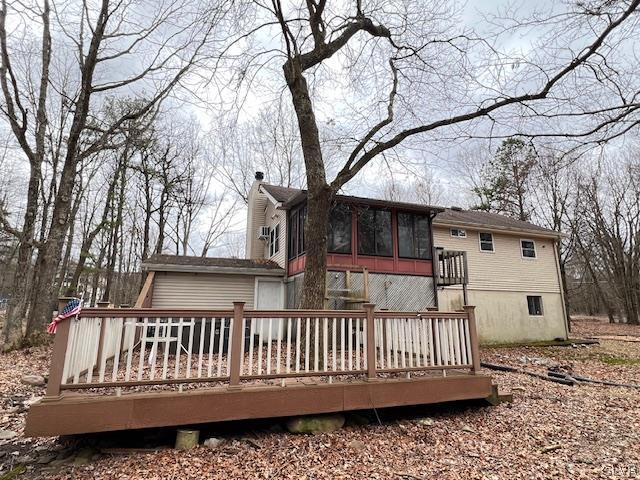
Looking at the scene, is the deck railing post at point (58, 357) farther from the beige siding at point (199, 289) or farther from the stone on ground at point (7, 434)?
the beige siding at point (199, 289)

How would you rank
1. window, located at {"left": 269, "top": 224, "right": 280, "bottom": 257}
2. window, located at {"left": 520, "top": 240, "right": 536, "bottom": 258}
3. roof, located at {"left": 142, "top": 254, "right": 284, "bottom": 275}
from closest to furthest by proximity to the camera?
1. roof, located at {"left": 142, "top": 254, "right": 284, "bottom": 275}
2. window, located at {"left": 269, "top": 224, "right": 280, "bottom": 257}
3. window, located at {"left": 520, "top": 240, "right": 536, "bottom": 258}

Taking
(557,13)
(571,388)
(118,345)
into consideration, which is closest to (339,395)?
(118,345)

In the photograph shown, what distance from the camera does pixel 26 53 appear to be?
10602mm

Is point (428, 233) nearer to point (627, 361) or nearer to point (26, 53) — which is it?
point (627, 361)

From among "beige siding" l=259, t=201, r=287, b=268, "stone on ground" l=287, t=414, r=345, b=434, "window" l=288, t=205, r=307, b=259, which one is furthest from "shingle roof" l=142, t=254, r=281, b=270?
"stone on ground" l=287, t=414, r=345, b=434

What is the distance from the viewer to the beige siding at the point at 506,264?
14219 millimetres

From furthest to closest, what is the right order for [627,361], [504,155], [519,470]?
[504,155]
[627,361]
[519,470]

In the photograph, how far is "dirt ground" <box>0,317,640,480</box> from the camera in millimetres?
3354

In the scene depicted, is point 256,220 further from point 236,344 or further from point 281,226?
point 236,344

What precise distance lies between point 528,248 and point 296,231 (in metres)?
10.6

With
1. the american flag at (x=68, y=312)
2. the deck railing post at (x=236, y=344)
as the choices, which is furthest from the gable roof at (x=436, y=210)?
the american flag at (x=68, y=312)

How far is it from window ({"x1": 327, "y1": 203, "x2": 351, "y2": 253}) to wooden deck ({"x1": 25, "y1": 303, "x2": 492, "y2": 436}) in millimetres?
6358

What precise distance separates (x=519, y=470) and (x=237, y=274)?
10107mm

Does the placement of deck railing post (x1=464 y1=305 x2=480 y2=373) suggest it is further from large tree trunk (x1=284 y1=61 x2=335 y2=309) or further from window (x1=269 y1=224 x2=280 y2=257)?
window (x1=269 y1=224 x2=280 y2=257)
